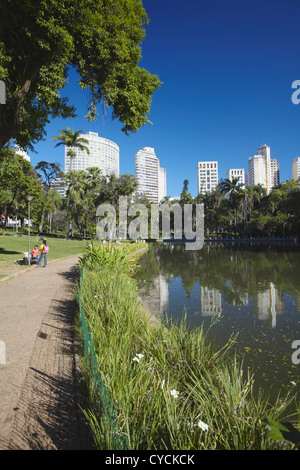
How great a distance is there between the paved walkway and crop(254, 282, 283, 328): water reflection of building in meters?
4.75

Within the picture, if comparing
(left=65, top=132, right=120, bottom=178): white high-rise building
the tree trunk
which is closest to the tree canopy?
the tree trunk

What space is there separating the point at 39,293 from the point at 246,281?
8.62m

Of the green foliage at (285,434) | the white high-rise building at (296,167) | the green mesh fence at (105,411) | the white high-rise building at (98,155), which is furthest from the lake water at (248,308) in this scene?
the white high-rise building at (98,155)

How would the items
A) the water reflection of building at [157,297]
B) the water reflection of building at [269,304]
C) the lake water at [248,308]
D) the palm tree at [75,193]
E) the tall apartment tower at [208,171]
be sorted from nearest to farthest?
the lake water at [248,308]
the water reflection of building at [269,304]
the water reflection of building at [157,297]
the palm tree at [75,193]
the tall apartment tower at [208,171]

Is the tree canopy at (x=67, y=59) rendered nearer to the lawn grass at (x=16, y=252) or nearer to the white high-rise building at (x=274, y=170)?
the lawn grass at (x=16, y=252)

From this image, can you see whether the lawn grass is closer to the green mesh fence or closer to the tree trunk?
the tree trunk

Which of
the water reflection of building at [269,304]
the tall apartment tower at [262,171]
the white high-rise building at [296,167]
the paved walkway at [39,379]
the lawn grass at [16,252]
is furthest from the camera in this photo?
the tall apartment tower at [262,171]

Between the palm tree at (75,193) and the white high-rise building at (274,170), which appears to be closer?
the palm tree at (75,193)

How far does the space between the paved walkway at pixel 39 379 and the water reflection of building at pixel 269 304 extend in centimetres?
475

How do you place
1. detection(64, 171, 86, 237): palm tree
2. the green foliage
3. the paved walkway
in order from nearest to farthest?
the green foliage
the paved walkway
detection(64, 171, 86, 237): palm tree

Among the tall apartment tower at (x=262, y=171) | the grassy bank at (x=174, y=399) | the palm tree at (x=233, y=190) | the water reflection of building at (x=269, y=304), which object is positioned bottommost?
the water reflection of building at (x=269, y=304)

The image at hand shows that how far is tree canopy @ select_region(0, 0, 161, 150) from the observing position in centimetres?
776

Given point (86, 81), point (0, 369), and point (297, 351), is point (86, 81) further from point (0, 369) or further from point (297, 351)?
point (297, 351)

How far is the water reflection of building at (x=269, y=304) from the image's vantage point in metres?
7.20
